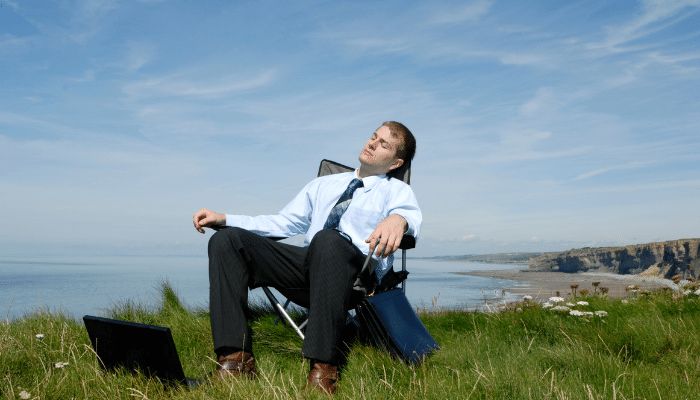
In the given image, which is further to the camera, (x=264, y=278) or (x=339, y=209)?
(x=339, y=209)

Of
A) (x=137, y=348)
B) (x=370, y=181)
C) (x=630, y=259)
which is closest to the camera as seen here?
(x=137, y=348)

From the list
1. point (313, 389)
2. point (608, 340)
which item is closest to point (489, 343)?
point (608, 340)

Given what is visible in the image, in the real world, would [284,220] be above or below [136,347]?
above

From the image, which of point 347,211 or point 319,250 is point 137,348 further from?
point 347,211

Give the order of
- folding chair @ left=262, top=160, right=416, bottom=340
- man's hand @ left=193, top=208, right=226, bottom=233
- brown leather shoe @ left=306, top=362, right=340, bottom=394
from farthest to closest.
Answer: man's hand @ left=193, top=208, right=226, bottom=233 < folding chair @ left=262, top=160, right=416, bottom=340 < brown leather shoe @ left=306, top=362, right=340, bottom=394

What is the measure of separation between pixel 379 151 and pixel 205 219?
1.16 m

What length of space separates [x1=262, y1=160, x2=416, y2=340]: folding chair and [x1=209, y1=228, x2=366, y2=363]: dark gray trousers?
20 centimetres

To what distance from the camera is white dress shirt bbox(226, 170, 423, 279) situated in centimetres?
245

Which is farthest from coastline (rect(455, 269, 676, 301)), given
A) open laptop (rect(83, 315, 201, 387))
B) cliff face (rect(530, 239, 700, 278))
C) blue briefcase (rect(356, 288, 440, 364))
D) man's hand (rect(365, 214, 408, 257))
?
cliff face (rect(530, 239, 700, 278))

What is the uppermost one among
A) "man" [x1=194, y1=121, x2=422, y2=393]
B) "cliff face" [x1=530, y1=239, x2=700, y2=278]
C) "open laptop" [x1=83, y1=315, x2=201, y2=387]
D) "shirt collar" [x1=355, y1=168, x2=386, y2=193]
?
"shirt collar" [x1=355, y1=168, x2=386, y2=193]

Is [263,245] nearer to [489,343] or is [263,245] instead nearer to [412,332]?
[412,332]

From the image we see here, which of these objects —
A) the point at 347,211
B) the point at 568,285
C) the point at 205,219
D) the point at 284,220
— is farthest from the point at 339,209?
the point at 568,285

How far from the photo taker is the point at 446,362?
2084mm

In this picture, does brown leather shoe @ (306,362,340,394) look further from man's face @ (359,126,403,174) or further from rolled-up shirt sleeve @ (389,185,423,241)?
man's face @ (359,126,403,174)
